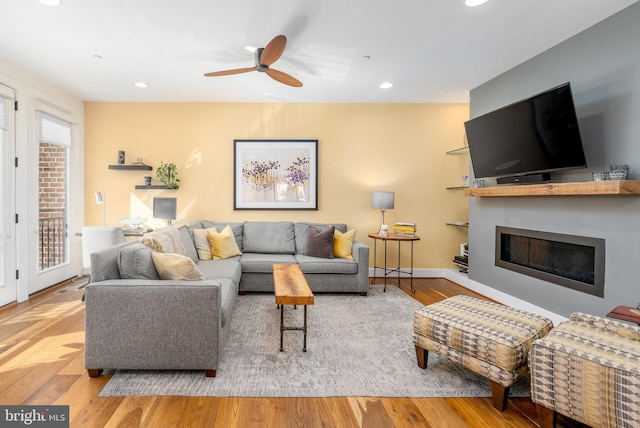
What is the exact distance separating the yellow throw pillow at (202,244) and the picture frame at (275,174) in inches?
34.9

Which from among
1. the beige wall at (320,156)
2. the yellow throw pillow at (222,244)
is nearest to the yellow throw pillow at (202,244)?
the yellow throw pillow at (222,244)

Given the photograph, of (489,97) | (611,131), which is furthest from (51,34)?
(611,131)

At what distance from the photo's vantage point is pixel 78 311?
128 inches

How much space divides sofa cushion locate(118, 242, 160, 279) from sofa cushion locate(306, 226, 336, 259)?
7.26 ft

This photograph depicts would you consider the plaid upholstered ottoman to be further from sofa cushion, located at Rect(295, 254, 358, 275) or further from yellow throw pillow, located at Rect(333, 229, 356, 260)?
yellow throw pillow, located at Rect(333, 229, 356, 260)

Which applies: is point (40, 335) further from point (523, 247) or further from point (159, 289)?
point (523, 247)

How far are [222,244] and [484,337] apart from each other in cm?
310

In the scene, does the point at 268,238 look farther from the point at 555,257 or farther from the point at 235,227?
the point at 555,257

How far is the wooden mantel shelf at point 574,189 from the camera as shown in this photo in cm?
226

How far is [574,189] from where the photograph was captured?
2629mm

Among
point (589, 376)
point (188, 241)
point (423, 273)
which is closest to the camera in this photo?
point (589, 376)

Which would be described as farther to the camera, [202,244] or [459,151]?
[459,151]

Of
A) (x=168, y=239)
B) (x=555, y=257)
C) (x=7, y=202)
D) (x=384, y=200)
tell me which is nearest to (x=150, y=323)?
(x=168, y=239)

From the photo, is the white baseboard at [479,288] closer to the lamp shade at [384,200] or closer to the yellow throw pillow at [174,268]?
the lamp shade at [384,200]
